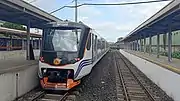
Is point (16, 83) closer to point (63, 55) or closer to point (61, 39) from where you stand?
point (63, 55)

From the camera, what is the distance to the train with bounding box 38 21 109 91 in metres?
9.62

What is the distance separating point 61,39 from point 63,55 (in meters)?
0.83

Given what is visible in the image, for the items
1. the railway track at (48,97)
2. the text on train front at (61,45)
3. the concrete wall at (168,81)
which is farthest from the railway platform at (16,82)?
the concrete wall at (168,81)

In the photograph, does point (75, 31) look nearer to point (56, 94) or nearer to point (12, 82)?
point (56, 94)

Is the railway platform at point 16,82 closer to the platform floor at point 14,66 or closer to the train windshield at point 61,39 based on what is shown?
the platform floor at point 14,66

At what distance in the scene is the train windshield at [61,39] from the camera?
1018 centimetres

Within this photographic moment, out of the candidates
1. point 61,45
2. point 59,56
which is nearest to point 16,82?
point 59,56

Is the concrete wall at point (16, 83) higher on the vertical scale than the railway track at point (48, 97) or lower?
higher

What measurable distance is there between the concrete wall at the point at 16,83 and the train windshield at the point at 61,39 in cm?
121

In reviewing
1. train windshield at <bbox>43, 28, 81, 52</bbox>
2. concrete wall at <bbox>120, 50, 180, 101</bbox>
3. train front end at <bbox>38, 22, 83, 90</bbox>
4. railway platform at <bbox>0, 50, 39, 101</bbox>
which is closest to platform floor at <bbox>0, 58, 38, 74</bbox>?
railway platform at <bbox>0, 50, 39, 101</bbox>

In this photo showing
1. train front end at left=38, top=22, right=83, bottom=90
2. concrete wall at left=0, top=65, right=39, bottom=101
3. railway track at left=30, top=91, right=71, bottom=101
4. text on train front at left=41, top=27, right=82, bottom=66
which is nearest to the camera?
concrete wall at left=0, top=65, right=39, bottom=101

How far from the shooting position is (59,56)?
32.3 feet

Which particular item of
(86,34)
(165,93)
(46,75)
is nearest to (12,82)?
(46,75)

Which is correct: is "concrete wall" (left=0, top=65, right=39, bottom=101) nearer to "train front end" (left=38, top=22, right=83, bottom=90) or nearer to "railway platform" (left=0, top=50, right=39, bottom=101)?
"railway platform" (left=0, top=50, right=39, bottom=101)
